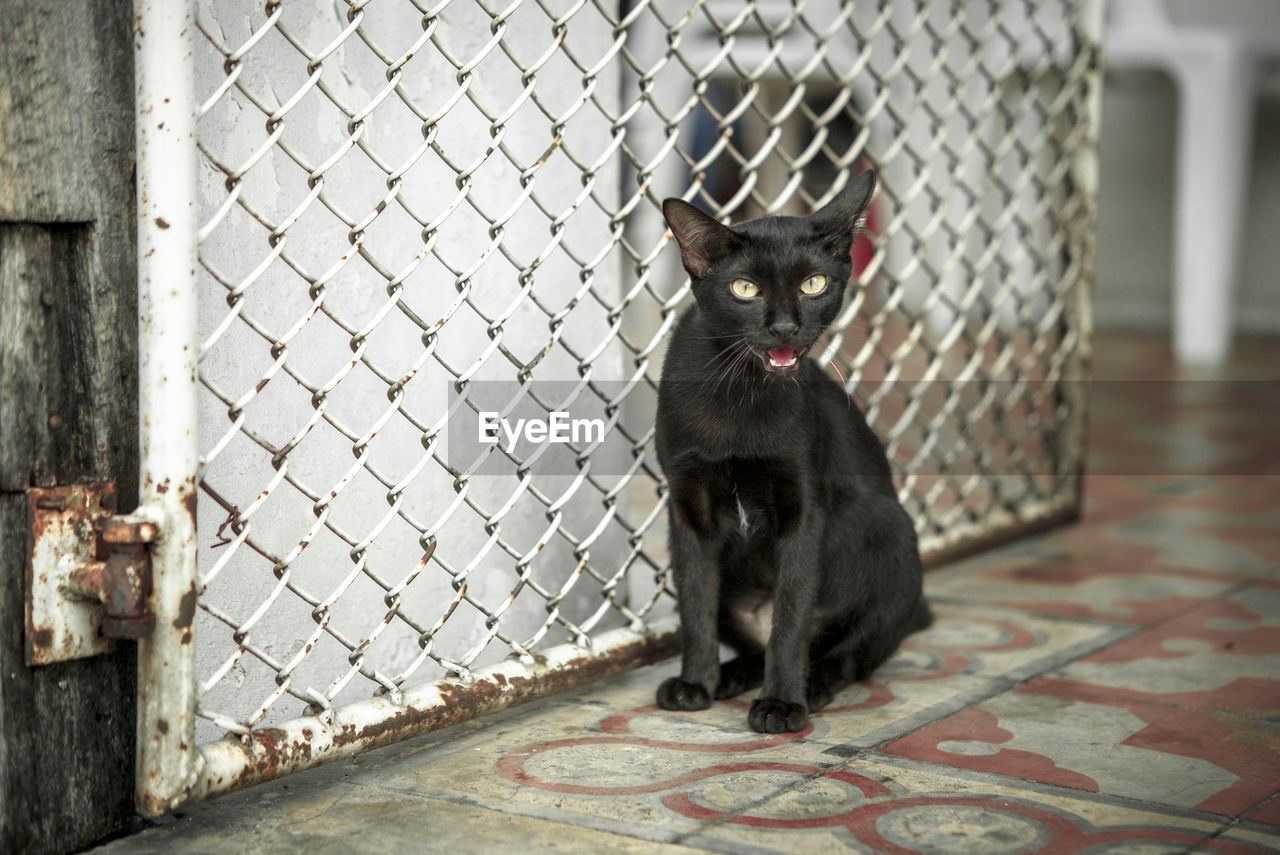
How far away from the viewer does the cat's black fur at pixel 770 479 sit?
1423mm

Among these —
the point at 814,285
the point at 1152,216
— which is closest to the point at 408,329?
the point at 814,285

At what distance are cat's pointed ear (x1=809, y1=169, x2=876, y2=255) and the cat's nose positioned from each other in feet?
0.36

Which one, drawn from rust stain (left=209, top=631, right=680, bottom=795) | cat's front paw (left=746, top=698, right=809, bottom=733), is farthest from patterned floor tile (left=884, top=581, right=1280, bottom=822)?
rust stain (left=209, top=631, right=680, bottom=795)

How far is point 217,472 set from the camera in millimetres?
1204

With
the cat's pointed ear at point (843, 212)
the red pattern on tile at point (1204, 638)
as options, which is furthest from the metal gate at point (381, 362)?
the red pattern on tile at point (1204, 638)

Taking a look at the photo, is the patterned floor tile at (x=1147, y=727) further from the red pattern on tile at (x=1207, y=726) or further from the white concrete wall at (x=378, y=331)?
the white concrete wall at (x=378, y=331)

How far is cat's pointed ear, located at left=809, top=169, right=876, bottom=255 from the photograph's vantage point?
1.44 metres

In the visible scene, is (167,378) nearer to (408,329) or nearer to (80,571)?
(80,571)

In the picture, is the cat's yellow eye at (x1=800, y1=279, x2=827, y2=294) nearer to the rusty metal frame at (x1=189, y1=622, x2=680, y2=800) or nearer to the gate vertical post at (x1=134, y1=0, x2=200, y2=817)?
the rusty metal frame at (x1=189, y1=622, x2=680, y2=800)

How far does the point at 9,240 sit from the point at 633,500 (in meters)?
1.70

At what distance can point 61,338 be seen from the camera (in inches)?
40.6

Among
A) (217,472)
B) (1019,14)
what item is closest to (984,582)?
(217,472)

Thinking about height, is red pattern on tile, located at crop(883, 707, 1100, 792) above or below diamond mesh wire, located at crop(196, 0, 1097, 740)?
below

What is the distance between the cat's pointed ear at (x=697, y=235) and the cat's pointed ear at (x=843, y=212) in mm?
100
